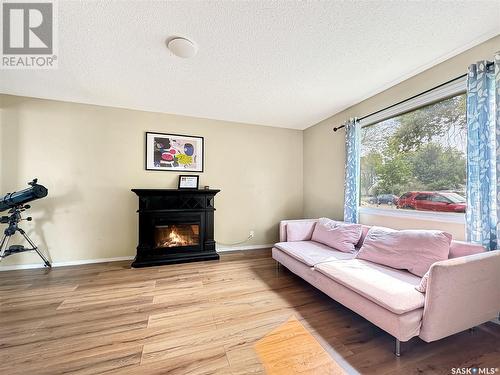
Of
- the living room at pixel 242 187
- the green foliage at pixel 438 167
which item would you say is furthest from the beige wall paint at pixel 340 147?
the green foliage at pixel 438 167

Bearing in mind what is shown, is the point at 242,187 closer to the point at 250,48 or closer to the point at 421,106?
the point at 250,48

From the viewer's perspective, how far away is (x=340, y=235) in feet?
8.26

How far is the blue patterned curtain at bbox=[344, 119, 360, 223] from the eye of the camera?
9.50 ft

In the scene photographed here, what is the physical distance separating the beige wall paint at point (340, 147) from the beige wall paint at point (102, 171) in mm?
908

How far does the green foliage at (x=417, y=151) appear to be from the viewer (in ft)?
6.48

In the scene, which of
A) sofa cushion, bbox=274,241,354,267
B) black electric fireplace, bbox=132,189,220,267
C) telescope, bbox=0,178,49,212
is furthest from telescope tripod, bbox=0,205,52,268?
sofa cushion, bbox=274,241,354,267

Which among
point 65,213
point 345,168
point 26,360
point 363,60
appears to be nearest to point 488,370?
point 345,168

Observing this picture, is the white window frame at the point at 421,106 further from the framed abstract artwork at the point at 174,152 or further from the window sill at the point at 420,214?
the framed abstract artwork at the point at 174,152

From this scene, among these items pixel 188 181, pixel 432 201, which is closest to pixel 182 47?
pixel 188 181

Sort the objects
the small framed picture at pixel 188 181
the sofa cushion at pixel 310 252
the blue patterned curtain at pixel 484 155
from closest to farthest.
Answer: the blue patterned curtain at pixel 484 155
the sofa cushion at pixel 310 252
the small framed picture at pixel 188 181

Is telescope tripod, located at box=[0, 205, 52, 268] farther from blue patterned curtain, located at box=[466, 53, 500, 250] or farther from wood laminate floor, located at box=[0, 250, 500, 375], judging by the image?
blue patterned curtain, located at box=[466, 53, 500, 250]

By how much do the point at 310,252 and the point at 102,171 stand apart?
3.27m

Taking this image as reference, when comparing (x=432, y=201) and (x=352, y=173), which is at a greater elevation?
(x=352, y=173)

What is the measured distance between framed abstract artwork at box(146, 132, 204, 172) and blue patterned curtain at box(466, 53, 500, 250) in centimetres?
334
